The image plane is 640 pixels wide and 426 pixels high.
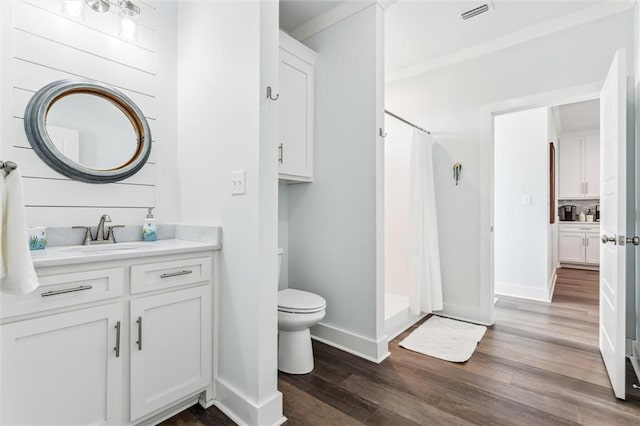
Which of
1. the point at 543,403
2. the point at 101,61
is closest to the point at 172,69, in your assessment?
the point at 101,61

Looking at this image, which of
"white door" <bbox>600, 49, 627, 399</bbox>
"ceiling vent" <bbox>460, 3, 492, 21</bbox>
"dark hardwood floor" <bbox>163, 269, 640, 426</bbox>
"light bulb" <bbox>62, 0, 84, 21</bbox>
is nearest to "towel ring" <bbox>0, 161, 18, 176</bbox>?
"light bulb" <bbox>62, 0, 84, 21</bbox>

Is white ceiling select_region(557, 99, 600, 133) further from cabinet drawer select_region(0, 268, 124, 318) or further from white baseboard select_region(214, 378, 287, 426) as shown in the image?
cabinet drawer select_region(0, 268, 124, 318)

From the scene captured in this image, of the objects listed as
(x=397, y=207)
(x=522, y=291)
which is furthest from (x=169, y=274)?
(x=522, y=291)

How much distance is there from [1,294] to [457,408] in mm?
2028

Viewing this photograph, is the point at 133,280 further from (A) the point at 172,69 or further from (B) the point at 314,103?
(B) the point at 314,103

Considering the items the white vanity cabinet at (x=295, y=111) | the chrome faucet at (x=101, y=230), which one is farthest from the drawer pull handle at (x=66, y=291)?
the white vanity cabinet at (x=295, y=111)

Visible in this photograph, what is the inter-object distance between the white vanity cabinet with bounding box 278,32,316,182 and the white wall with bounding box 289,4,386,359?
0.08 m

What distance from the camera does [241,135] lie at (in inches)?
62.0

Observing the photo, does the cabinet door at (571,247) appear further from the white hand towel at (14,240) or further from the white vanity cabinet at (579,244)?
the white hand towel at (14,240)

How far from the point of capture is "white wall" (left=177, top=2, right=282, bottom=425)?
1.49 metres

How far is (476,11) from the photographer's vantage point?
2387mm

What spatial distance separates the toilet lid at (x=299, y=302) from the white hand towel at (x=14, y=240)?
1255mm

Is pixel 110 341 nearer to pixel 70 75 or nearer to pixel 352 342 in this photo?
pixel 70 75

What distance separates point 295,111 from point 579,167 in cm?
596
